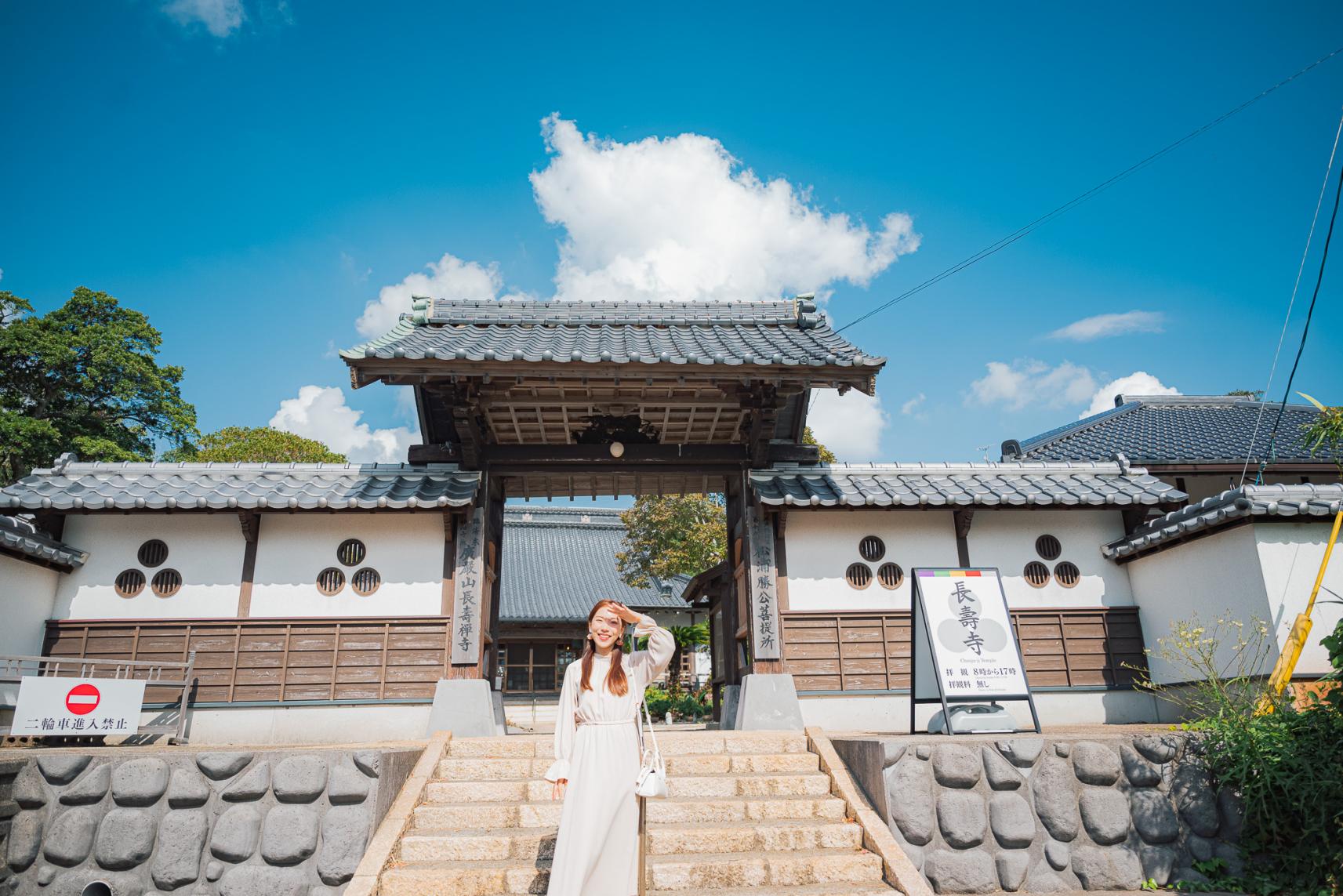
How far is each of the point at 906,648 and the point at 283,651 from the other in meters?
7.51

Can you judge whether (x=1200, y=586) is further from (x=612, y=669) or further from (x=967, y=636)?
(x=612, y=669)

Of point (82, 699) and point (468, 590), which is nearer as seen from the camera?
point (82, 699)

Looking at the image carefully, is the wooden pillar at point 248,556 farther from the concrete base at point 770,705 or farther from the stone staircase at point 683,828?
the concrete base at point 770,705

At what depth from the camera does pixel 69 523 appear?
380 inches

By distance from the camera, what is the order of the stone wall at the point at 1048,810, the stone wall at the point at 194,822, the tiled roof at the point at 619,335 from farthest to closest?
the tiled roof at the point at 619,335, the stone wall at the point at 1048,810, the stone wall at the point at 194,822

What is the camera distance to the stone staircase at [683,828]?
17.8ft

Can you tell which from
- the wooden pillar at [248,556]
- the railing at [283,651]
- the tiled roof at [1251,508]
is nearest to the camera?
the tiled roof at [1251,508]

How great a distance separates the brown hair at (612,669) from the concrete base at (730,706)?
5.39 m

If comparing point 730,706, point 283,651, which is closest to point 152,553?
point 283,651

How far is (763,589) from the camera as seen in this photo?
9828 mm

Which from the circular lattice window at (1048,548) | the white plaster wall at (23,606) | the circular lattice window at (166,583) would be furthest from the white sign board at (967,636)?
the white plaster wall at (23,606)

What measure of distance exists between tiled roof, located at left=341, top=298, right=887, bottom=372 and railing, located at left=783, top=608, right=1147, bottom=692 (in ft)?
10.8

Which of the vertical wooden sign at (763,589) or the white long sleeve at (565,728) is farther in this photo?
the vertical wooden sign at (763,589)

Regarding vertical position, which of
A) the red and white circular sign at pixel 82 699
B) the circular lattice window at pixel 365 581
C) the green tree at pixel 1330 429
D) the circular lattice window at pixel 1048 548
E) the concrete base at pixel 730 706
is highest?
the green tree at pixel 1330 429
